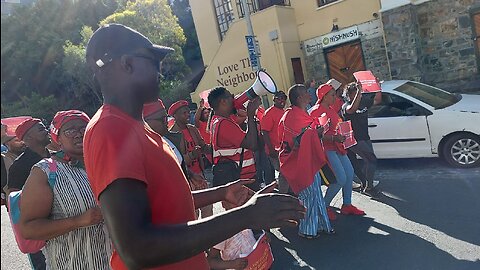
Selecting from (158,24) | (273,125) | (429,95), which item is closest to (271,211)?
(273,125)

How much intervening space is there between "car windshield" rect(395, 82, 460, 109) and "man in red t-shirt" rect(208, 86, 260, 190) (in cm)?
366

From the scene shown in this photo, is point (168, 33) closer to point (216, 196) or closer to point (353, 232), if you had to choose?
point (353, 232)

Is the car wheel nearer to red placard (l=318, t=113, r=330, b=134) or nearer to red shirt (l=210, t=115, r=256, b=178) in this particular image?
red placard (l=318, t=113, r=330, b=134)

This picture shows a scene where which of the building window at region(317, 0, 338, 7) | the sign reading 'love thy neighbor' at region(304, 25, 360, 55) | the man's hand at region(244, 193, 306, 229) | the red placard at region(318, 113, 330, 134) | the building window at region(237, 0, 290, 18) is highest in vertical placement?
the building window at region(237, 0, 290, 18)

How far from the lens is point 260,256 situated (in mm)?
2637

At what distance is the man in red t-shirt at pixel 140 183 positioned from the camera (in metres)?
1.19

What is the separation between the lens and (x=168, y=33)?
19812 millimetres

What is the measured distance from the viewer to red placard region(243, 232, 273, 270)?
2576 millimetres

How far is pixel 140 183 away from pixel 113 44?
1.59 feet

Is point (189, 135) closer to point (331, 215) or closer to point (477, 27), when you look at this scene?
point (331, 215)

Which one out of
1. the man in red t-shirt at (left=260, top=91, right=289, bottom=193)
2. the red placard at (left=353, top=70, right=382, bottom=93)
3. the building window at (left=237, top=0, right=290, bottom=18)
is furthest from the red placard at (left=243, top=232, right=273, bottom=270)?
the building window at (left=237, top=0, right=290, bottom=18)

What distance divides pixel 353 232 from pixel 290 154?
1.13 meters

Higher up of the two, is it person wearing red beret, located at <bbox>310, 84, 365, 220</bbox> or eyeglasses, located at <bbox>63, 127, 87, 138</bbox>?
eyeglasses, located at <bbox>63, 127, 87, 138</bbox>

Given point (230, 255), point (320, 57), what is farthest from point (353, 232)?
point (320, 57)
